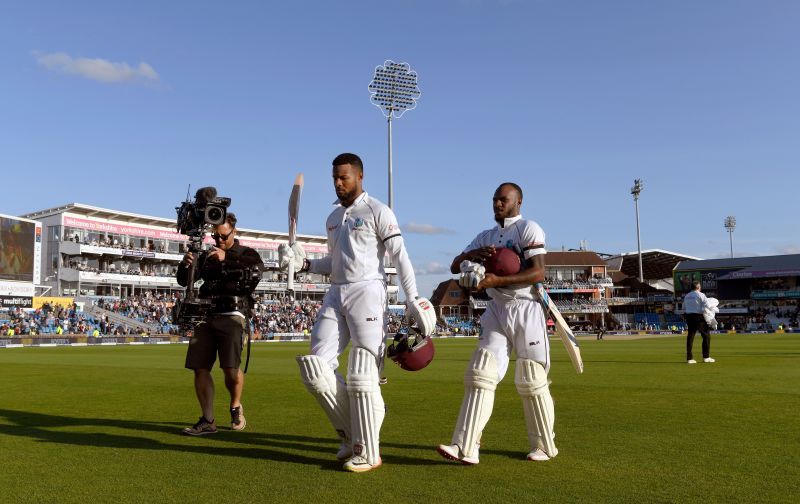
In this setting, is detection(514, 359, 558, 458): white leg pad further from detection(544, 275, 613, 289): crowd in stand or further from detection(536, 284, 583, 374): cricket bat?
detection(544, 275, 613, 289): crowd in stand

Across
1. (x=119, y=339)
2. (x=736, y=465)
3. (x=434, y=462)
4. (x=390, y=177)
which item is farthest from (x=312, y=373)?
(x=390, y=177)

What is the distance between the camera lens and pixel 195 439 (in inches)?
259

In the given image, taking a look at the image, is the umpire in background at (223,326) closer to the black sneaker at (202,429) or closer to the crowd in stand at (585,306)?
the black sneaker at (202,429)

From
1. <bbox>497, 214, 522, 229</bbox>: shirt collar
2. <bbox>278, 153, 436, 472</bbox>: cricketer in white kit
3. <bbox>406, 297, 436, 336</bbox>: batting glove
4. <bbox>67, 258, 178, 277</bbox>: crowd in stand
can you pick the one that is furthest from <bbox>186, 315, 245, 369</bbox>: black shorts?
<bbox>67, 258, 178, 277</bbox>: crowd in stand

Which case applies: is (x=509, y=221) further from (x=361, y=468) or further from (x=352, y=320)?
(x=361, y=468)

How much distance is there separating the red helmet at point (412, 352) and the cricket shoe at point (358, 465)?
785mm

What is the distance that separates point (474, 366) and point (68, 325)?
164ft

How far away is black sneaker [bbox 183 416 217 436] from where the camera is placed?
684cm

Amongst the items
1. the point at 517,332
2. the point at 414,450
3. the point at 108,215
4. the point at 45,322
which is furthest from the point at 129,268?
the point at 517,332

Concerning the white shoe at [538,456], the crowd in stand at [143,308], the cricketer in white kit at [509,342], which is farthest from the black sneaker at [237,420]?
the crowd in stand at [143,308]

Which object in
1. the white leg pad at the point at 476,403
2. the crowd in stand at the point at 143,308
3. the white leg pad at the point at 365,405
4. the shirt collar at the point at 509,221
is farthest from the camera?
the crowd in stand at the point at 143,308

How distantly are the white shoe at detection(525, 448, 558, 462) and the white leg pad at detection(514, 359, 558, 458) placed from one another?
0.06 feet

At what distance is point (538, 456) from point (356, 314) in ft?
6.05

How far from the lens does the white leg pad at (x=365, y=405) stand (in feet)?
16.8
